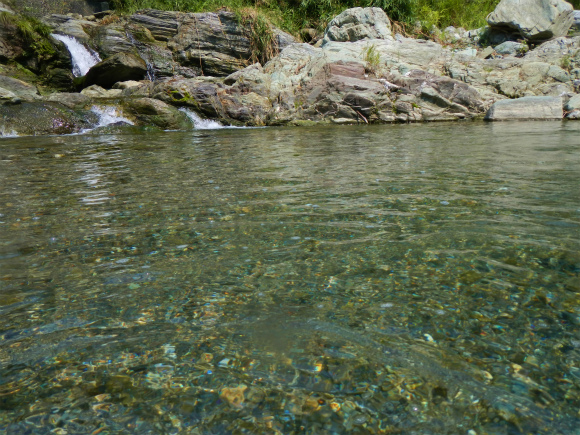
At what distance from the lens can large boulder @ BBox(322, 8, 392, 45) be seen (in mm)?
15383

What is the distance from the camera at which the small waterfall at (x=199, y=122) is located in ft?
36.9

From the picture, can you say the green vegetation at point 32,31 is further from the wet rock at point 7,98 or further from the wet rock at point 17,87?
the wet rock at point 7,98

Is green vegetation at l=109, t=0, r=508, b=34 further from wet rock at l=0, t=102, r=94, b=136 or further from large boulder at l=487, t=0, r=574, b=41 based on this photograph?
wet rock at l=0, t=102, r=94, b=136

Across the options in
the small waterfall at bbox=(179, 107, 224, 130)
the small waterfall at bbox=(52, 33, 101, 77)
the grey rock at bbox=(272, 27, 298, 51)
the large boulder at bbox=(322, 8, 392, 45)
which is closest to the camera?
the small waterfall at bbox=(179, 107, 224, 130)

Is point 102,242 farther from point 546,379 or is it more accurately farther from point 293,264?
point 546,379

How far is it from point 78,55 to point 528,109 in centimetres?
1385

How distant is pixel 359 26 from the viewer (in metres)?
15.3

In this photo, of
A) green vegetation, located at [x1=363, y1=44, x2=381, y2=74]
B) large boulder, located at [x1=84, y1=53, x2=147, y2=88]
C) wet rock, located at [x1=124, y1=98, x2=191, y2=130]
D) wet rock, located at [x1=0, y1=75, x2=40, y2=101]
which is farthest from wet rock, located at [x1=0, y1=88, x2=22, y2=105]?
green vegetation, located at [x1=363, y1=44, x2=381, y2=74]

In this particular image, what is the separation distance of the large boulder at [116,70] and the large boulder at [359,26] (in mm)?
6581

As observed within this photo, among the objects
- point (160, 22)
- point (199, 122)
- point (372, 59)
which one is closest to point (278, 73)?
point (372, 59)

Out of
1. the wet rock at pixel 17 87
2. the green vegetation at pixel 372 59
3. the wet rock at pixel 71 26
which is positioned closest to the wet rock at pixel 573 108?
the green vegetation at pixel 372 59

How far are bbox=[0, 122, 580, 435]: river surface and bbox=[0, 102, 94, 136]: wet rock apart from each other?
753cm

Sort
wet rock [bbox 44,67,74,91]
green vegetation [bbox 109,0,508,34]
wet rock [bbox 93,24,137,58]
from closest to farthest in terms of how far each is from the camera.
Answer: wet rock [bbox 44,67,74,91]
wet rock [bbox 93,24,137,58]
green vegetation [bbox 109,0,508,34]

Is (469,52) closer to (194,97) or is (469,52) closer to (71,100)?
(194,97)
